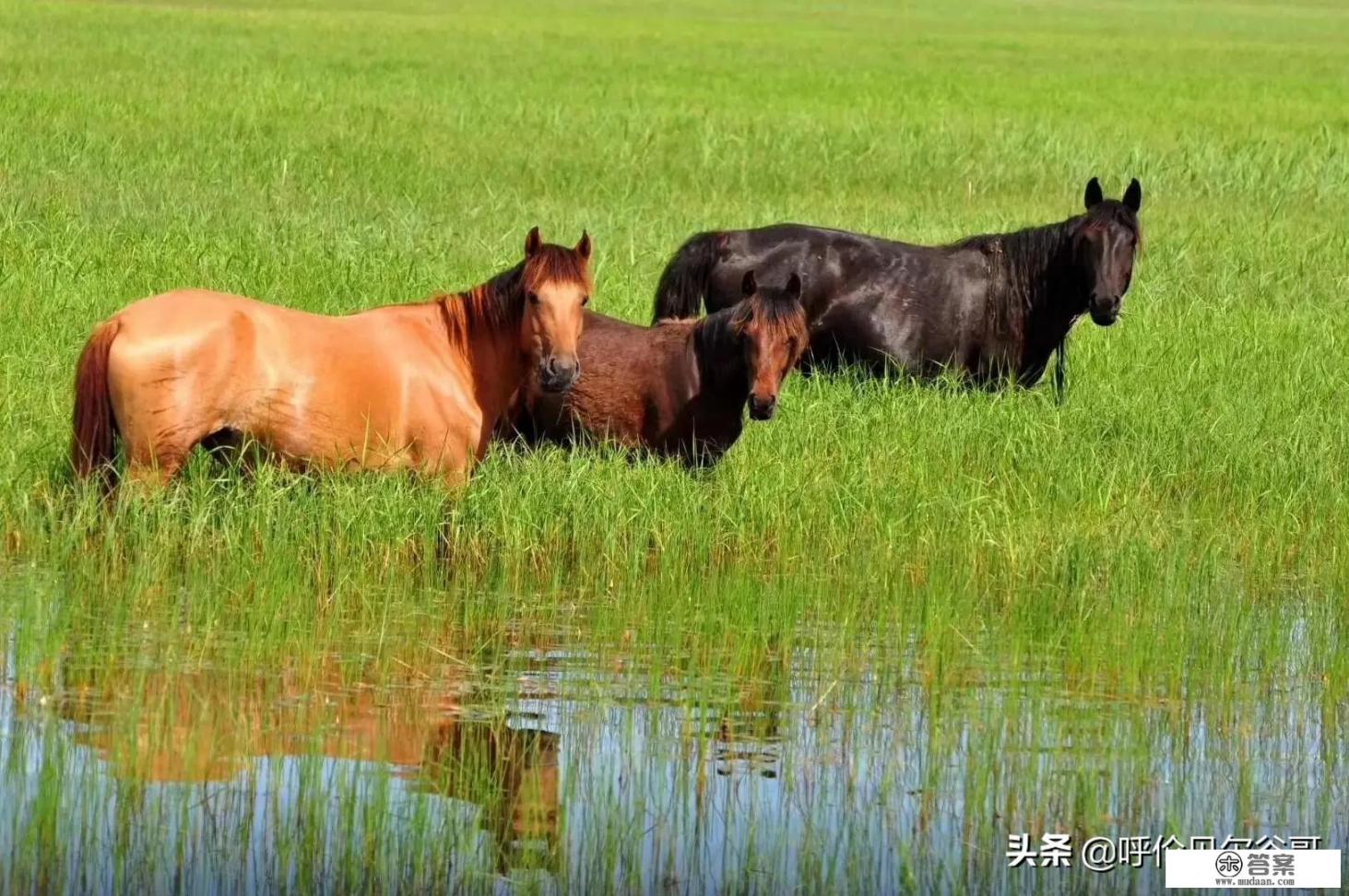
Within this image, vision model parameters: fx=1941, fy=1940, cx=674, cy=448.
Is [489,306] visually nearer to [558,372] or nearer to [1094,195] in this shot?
[558,372]

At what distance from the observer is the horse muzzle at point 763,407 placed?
9.18 meters

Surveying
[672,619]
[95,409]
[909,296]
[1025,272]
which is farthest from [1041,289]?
[95,409]

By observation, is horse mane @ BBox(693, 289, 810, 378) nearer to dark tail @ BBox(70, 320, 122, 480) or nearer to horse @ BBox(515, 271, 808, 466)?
horse @ BBox(515, 271, 808, 466)

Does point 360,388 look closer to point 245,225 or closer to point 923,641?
point 923,641

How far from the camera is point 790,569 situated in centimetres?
816

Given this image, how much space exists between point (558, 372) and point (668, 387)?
180cm

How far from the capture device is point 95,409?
7906mm

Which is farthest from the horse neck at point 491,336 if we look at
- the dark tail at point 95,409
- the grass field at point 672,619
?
the dark tail at point 95,409


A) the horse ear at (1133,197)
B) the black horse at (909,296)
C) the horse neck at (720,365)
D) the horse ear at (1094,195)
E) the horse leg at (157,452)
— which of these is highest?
the horse ear at (1094,195)

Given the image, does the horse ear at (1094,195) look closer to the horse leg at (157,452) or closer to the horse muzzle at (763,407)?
the horse muzzle at (763,407)

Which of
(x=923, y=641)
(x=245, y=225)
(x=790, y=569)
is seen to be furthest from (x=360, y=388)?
(x=245, y=225)

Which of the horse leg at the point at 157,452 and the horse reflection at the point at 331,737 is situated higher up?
the horse leg at the point at 157,452

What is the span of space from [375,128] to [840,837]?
19312mm

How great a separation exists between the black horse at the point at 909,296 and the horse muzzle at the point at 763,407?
3.38m
